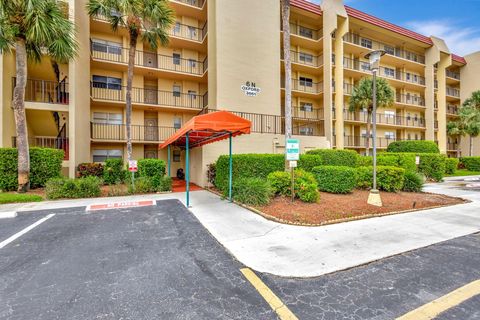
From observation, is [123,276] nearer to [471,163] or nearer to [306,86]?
[306,86]

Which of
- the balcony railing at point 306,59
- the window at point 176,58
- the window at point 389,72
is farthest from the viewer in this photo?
the window at point 389,72

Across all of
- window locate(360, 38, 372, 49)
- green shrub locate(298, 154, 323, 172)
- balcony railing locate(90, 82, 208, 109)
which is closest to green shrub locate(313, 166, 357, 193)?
green shrub locate(298, 154, 323, 172)

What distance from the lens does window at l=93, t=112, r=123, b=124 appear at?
15.9 meters

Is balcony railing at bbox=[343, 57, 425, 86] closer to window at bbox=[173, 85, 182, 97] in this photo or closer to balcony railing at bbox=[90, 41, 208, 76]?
balcony railing at bbox=[90, 41, 208, 76]

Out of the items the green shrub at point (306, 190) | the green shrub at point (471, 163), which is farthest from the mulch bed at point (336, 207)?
the green shrub at point (471, 163)

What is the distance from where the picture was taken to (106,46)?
622 inches

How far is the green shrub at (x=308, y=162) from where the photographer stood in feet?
35.4

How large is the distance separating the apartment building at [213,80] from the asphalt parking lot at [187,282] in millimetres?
8324

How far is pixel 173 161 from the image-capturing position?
58.9ft

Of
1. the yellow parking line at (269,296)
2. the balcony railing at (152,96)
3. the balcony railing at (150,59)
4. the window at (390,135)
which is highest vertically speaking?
the balcony railing at (150,59)

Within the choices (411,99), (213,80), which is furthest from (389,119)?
(213,80)

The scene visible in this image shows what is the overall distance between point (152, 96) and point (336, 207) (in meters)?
15.5

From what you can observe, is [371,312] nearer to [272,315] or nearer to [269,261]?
[272,315]

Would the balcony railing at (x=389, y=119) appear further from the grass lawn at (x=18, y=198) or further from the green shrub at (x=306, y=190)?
the grass lawn at (x=18, y=198)
